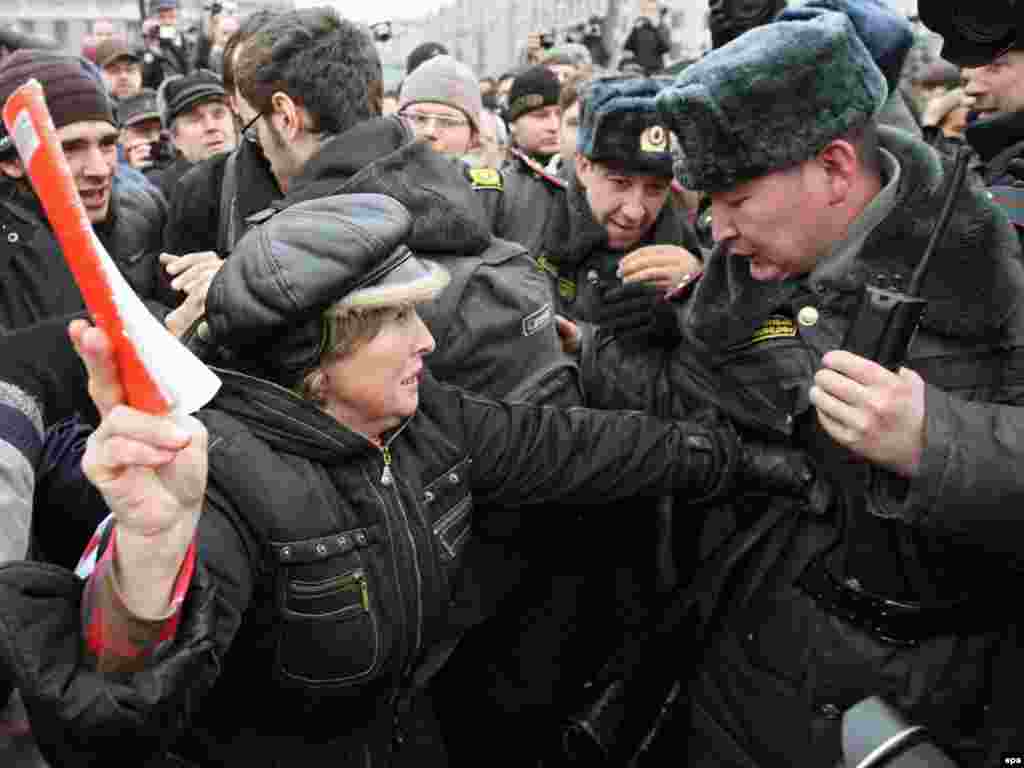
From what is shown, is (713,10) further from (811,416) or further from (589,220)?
(811,416)

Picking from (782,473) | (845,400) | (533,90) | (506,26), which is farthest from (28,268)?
(506,26)

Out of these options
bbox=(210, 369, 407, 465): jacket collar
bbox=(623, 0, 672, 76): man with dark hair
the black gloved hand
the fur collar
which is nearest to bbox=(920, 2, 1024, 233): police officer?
the fur collar

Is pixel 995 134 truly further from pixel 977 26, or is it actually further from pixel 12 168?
pixel 12 168

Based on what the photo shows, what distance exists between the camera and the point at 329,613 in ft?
5.52

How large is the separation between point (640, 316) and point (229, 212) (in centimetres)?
143

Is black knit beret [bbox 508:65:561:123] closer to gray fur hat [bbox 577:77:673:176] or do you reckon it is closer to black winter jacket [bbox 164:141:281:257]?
black winter jacket [bbox 164:141:281:257]

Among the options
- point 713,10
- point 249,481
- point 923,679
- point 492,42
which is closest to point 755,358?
point 923,679

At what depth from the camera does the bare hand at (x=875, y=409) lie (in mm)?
1561

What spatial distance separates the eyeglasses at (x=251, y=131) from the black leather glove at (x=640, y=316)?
3.81ft

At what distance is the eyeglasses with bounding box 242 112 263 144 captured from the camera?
2777 millimetres

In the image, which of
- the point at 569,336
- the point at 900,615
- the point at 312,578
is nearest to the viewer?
the point at 312,578

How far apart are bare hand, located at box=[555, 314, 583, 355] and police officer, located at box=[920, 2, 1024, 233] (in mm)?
1039

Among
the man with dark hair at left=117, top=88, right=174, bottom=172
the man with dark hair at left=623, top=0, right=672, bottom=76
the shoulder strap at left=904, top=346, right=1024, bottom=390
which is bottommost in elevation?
the man with dark hair at left=623, top=0, right=672, bottom=76

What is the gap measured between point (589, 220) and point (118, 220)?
1.86m
